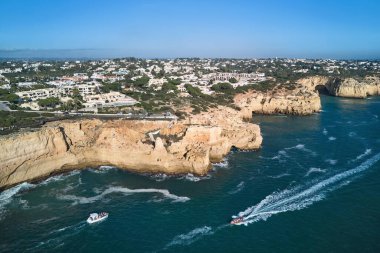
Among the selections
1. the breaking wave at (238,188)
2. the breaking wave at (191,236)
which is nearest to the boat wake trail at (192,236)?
the breaking wave at (191,236)

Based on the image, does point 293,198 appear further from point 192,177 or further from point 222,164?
point 222,164

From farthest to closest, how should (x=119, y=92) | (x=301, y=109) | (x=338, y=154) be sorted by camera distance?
(x=301, y=109) → (x=119, y=92) → (x=338, y=154)

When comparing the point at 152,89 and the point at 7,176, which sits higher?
the point at 152,89

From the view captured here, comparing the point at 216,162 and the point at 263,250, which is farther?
the point at 216,162

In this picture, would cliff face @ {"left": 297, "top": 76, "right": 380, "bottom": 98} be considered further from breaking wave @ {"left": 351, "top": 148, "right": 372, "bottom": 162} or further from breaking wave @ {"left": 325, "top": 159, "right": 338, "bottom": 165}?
breaking wave @ {"left": 325, "top": 159, "right": 338, "bottom": 165}

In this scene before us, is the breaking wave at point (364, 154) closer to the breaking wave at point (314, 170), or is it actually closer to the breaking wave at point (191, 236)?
the breaking wave at point (314, 170)

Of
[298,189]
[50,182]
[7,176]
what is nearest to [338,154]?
[298,189]

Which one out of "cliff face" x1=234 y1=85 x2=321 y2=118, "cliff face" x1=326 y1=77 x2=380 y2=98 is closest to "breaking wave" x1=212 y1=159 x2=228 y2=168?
"cliff face" x1=234 y1=85 x2=321 y2=118

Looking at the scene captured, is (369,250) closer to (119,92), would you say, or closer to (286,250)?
(286,250)
